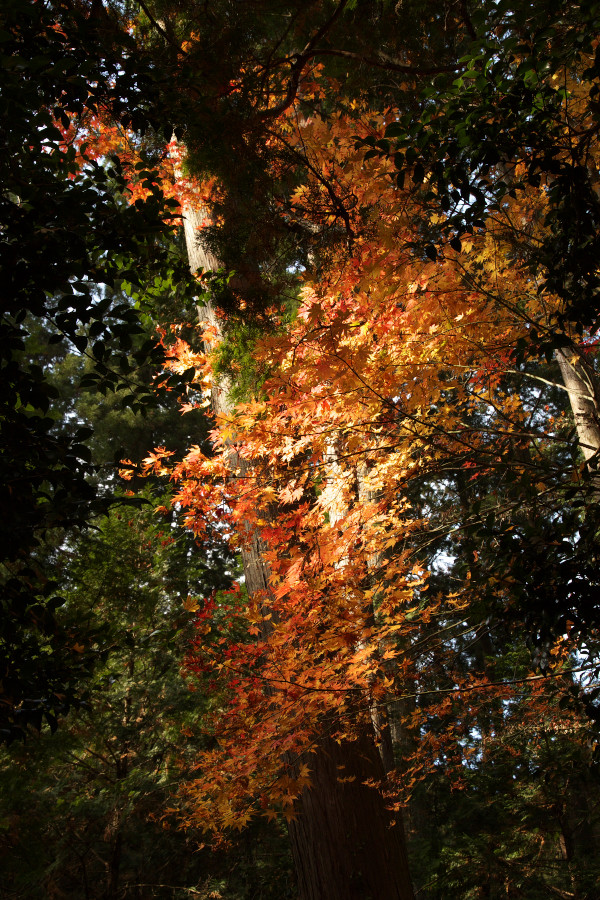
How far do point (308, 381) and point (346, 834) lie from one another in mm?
3010

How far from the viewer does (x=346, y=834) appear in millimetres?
3955

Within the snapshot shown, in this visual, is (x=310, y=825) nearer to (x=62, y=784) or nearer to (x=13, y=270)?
(x=62, y=784)

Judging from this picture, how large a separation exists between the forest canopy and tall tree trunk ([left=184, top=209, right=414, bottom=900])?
0.02m

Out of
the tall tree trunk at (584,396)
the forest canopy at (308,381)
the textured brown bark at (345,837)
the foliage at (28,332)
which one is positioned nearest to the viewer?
the foliage at (28,332)

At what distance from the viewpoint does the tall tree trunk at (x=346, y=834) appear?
153 inches

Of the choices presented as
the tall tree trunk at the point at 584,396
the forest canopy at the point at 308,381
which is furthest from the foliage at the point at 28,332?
the tall tree trunk at the point at 584,396

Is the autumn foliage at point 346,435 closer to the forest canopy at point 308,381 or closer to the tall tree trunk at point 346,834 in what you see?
the forest canopy at point 308,381

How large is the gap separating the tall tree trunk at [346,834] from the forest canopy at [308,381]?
2 cm

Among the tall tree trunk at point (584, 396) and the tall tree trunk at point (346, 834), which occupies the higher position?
the tall tree trunk at point (584, 396)

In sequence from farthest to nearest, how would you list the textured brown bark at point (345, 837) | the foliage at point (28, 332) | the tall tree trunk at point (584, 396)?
the textured brown bark at point (345, 837) → the tall tree trunk at point (584, 396) → the foliage at point (28, 332)

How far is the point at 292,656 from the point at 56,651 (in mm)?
1576

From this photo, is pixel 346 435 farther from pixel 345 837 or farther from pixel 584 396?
pixel 345 837

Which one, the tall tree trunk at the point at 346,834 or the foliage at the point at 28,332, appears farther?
the tall tree trunk at the point at 346,834

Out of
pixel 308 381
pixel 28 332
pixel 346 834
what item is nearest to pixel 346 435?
pixel 308 381
